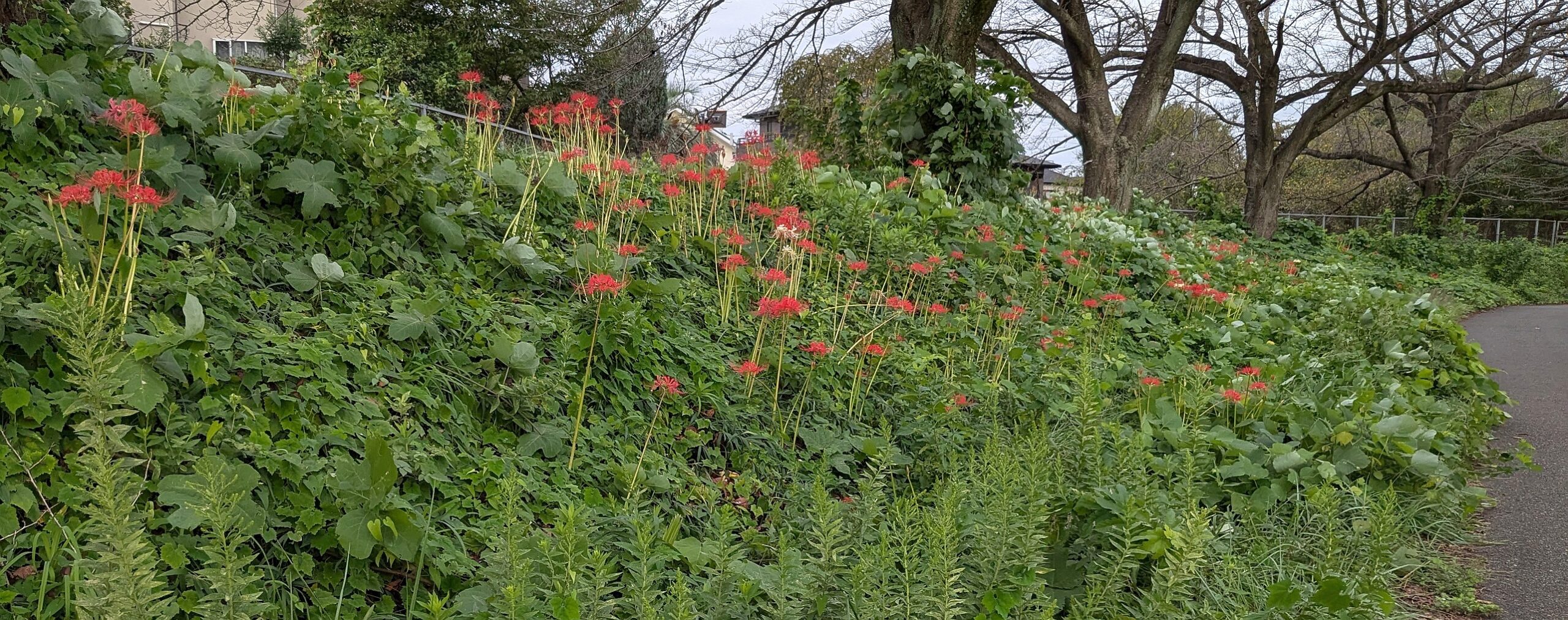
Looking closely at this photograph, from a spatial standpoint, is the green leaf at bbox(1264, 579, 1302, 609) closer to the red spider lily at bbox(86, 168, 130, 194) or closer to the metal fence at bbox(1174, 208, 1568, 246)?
the red spider lily at bbox(86, 168, 130, 194)

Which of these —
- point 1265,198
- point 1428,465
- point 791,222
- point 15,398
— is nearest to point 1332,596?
point 1428,465

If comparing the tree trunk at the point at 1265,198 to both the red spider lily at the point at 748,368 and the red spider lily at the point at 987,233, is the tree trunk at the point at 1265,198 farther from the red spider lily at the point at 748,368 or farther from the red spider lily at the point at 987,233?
the red spider lily at the point at 748,368

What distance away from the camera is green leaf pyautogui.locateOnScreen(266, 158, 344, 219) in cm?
298

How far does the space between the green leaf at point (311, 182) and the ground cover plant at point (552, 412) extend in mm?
13

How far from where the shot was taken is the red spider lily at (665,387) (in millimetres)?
2598

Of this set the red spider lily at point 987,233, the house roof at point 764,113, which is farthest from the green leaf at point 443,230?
the house roof at point 764,113

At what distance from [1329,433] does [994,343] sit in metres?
1.65

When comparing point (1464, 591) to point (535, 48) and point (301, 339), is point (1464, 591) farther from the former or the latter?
point (535, 48)

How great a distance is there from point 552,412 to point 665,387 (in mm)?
380

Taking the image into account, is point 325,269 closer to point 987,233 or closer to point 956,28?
point 987,233

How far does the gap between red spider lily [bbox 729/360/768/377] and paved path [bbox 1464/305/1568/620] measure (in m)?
2.47

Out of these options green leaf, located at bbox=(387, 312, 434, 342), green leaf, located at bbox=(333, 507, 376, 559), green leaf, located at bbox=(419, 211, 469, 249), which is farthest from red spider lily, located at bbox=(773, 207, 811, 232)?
green leaf, located at bbox=(333, 507, 376, 559)

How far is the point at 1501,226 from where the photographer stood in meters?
23.8

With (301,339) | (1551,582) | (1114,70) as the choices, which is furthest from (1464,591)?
(1114,70)
